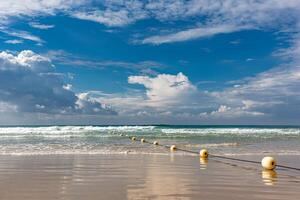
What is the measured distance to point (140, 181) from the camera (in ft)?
34.0

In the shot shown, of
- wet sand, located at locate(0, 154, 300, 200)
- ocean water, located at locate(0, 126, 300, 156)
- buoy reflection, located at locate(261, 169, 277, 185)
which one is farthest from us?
ocean water, located at locate(0, 126, 300, 156)

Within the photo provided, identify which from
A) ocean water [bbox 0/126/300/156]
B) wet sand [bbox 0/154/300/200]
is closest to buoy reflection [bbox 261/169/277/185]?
wet sand [bbox 0/154/300/200]

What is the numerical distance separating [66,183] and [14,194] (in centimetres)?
169

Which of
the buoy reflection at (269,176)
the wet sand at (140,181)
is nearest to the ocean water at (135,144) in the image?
the wet sand at (140,181)

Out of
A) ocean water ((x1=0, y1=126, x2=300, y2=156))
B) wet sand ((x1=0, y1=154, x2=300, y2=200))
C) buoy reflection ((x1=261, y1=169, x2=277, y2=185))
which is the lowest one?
buoy reflection ((x1=261, y1=169, x2=277, y2=185))

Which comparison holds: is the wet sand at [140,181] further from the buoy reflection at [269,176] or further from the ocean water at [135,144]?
the ocean water at [135,144]

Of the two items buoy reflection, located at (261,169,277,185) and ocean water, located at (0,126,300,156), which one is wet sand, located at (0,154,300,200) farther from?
ocean water, located at (0,126,300,156)

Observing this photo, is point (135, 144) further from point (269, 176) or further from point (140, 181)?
point (140, 181)

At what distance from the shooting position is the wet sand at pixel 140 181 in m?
8.41

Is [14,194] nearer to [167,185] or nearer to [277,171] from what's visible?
[167,185]

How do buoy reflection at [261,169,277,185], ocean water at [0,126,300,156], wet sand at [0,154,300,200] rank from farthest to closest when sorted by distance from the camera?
ocean water at [0,126,300,156], buoy reflection at [261,169,277,185], wet sand at [0,154,300,200]

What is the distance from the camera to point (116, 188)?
9156mm

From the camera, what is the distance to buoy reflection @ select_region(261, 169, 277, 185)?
1051cm

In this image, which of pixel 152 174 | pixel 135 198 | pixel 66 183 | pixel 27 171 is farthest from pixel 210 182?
pixel 27 171
